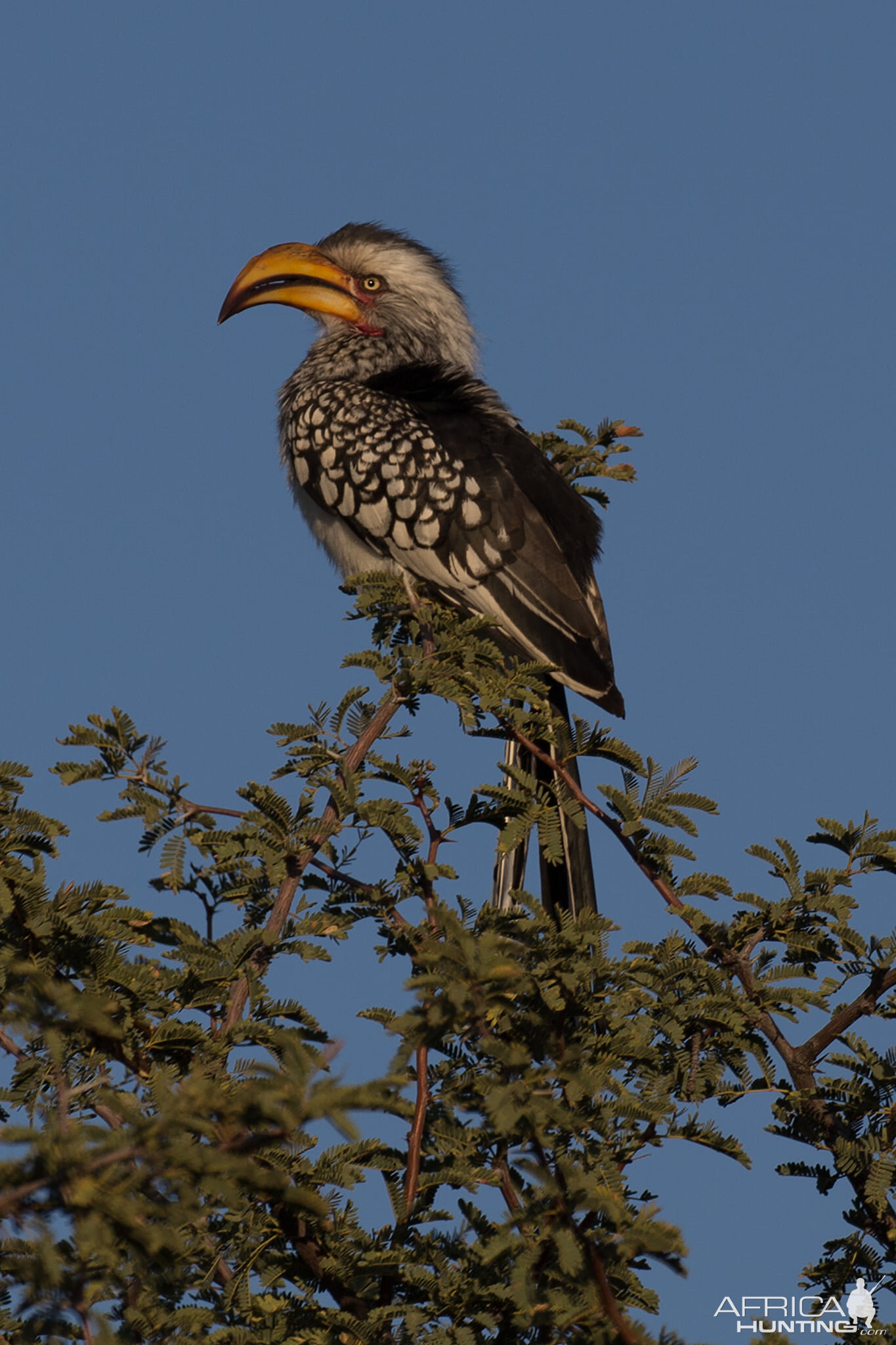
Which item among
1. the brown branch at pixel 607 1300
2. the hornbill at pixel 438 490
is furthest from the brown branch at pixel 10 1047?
the hornbill at pixel 438 490

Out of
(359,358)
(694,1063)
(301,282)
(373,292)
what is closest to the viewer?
(694,1063)

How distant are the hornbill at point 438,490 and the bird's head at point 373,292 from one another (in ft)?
0.04

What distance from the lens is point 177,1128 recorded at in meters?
1.60

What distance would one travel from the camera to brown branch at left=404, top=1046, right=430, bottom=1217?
105 inches

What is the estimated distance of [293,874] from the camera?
312cm

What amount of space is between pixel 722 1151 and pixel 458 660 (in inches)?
66.6

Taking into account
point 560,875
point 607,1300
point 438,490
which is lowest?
point 607,1300

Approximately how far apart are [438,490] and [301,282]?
1.85 m

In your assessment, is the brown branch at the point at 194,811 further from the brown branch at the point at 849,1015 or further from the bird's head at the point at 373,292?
the bird's head at the point at 373,292

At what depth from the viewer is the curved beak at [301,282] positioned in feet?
22.3

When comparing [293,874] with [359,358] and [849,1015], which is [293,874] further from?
[359,358]

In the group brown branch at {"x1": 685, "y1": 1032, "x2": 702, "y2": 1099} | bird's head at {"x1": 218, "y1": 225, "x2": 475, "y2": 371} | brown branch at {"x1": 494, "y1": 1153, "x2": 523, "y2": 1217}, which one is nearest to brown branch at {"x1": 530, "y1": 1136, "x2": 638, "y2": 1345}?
brown branch at {"x1": 494, "y1": 1153, "x2": 523, "y2": 1217}

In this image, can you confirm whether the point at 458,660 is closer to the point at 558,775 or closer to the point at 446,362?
the point at 558,775

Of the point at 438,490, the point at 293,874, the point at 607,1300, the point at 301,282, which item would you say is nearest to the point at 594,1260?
the point at 607,1300
